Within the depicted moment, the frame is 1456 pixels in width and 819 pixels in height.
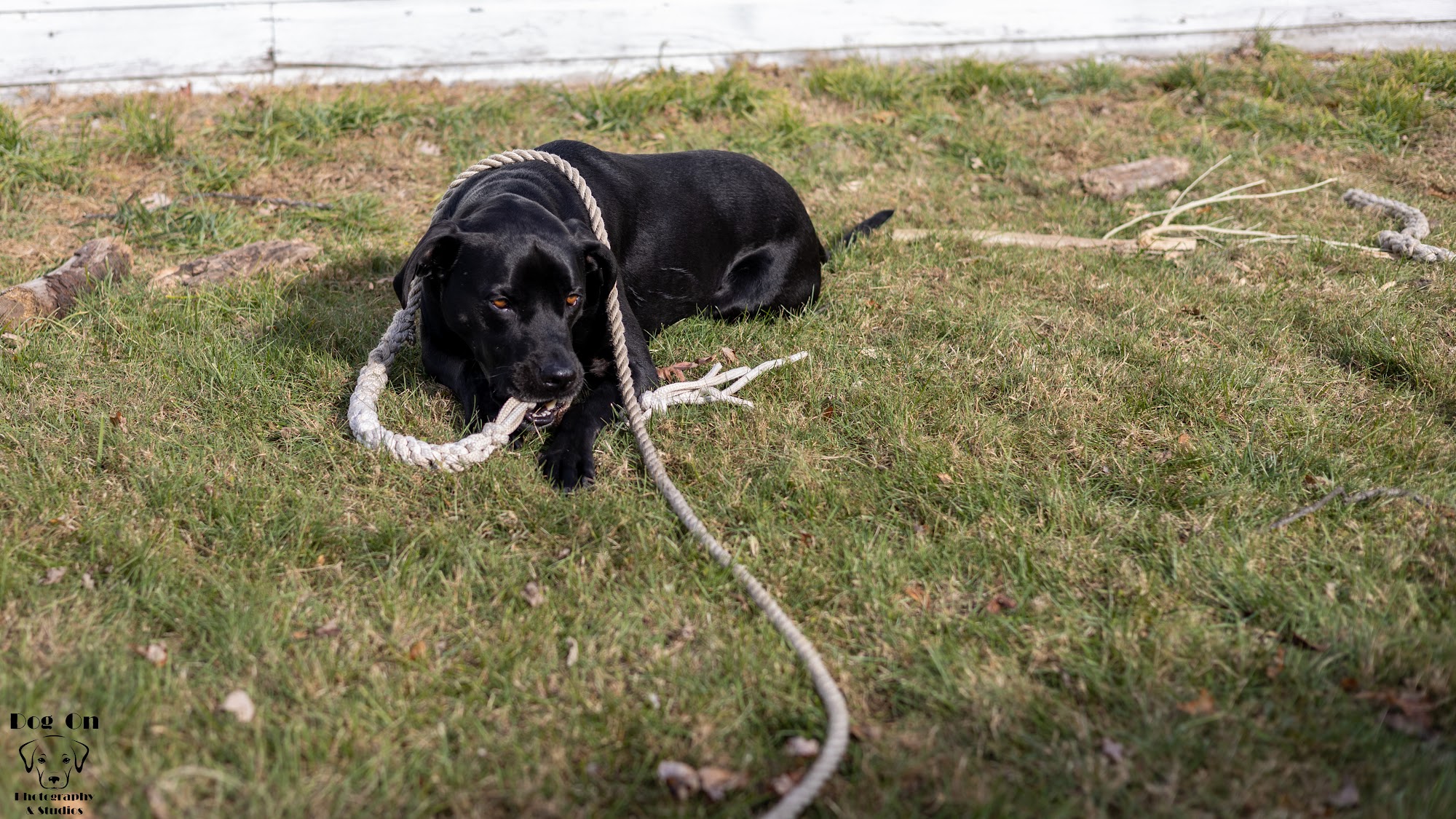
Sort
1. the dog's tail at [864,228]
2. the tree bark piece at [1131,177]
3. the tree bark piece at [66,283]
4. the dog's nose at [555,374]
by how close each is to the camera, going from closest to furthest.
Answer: the dog's nose at [555,374]
the tree bark piece at [66,283]
the dog's tail at [864,228]
the tree bark piece at [1131,177]

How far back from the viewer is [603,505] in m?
3.08

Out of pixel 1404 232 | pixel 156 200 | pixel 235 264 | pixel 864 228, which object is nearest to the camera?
pixel 235 264

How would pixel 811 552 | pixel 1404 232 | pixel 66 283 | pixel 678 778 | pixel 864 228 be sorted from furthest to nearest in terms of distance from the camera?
pixel 864 228
pixel 1404 232
pixel 66 283
pixel 811 552
pixel 678 778

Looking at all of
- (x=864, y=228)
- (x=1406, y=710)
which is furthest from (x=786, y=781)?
(x=864, y=228)

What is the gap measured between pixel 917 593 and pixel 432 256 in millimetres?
1945

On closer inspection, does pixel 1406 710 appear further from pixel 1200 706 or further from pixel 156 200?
pixel 156 200

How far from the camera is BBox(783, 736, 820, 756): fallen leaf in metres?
2.29

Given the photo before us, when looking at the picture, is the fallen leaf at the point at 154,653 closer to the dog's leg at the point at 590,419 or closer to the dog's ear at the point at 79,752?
the dog's ear at the point at 79,752

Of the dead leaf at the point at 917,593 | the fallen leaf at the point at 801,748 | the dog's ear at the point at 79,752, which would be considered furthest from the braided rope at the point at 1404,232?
the dog's ear at the point at 79,752

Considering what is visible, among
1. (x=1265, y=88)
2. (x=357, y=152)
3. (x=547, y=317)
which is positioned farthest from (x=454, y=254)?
(x=1265, y=88)

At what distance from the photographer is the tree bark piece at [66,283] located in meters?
4.20

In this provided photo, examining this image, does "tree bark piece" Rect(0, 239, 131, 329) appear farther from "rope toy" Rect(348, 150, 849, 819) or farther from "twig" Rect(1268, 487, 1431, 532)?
"twig" Rect(1268, 487, 1431, 532)

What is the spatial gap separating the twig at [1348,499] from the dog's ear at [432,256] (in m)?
2.69

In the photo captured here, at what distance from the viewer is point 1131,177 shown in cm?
625
